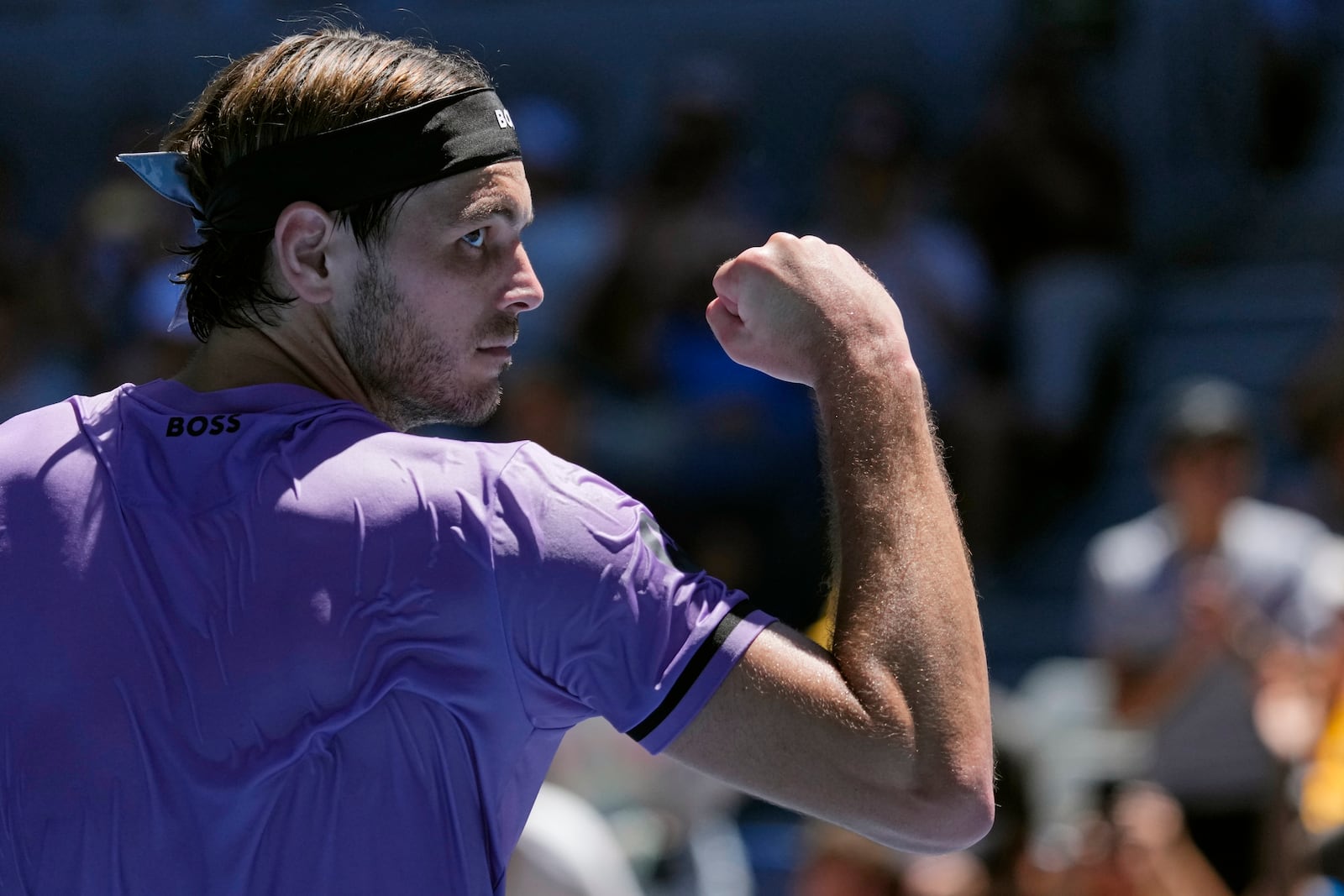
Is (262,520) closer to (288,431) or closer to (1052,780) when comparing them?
(288,431)

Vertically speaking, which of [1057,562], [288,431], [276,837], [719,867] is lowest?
[1057,562]

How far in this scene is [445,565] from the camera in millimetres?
1465

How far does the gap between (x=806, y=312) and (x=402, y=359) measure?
406mm

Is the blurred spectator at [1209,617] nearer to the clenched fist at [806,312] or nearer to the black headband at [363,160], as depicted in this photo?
the clenched fist at [806,312]

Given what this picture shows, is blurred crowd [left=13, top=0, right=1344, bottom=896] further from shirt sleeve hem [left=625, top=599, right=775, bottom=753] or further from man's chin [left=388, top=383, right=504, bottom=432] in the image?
shirt sleeve hem [left=625, top=599, right=775, bottom=753]

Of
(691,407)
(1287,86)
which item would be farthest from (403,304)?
(1287,86)

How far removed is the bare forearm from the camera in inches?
58.4

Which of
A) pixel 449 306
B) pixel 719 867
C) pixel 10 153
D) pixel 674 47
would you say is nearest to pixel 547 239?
pixel 674 47

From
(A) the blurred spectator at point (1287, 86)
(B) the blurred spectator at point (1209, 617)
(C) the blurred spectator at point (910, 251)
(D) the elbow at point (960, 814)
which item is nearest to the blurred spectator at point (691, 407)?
(C) the blurred spectator at point (910, 251)

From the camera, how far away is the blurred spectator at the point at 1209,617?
4734mm

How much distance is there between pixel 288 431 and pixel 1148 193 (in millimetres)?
7302

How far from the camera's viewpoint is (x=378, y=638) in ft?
4.82

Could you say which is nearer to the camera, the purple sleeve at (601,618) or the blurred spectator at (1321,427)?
the purple sleeve at (601,618)

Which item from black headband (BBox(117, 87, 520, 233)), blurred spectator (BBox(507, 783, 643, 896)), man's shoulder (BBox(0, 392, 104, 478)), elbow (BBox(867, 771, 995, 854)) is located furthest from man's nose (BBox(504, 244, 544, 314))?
blurred spectator (BBox(507, 783, 643, 896))
